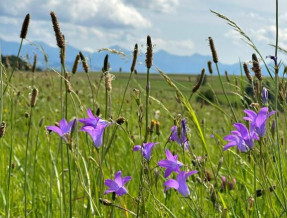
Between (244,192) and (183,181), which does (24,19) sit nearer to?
(183,181)

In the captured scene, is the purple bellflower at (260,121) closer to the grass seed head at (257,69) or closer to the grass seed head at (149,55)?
the grass seed head at (257,69)

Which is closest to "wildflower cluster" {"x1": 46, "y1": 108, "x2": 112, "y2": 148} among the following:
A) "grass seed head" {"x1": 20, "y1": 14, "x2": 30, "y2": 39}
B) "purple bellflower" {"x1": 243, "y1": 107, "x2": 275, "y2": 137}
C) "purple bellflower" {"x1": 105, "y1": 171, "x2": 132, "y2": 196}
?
"purple bellflower" {"x1": 105, "y1": 171, "x2": 132, "y2": 196}

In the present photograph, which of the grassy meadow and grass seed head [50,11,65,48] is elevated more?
grass seed head [50,11,65,48]

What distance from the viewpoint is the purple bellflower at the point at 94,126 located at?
4.51 feet

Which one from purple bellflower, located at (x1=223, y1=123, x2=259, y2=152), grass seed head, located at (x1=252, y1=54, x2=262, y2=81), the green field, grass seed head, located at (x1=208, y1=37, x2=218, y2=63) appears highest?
grass seed head, located at (x1=208, y1=37, x2=218, y2=63)

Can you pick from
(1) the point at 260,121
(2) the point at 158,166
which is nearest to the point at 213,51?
(2) the point at 158,166

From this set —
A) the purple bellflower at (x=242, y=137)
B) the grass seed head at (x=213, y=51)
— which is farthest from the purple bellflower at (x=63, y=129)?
the grass seed head at (x=213, y=51)

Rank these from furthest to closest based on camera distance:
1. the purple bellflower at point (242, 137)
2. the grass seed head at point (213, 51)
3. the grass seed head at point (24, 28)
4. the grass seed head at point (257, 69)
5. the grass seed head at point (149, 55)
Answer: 1. the grass seed head at point (213, 51)
2. the grass seed head at point (24, 28)
3. the grass seed head at point (257, 69)
4. the purple bellflower at point (242, 137)
5. the grass seed head at point (149, 55)

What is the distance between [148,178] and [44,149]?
103 inches

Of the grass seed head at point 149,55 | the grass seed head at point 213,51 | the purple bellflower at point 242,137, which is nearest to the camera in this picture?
the grass seed head at point 149,55

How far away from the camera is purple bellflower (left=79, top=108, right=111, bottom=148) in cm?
137

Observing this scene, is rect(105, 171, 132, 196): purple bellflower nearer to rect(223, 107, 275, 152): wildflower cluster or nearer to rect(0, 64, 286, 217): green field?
rect(0, 64, 286, 217): green field

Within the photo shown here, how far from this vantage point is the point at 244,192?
8.05 ft

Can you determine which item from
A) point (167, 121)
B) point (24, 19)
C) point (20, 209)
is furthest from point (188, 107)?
point (167, 121)
